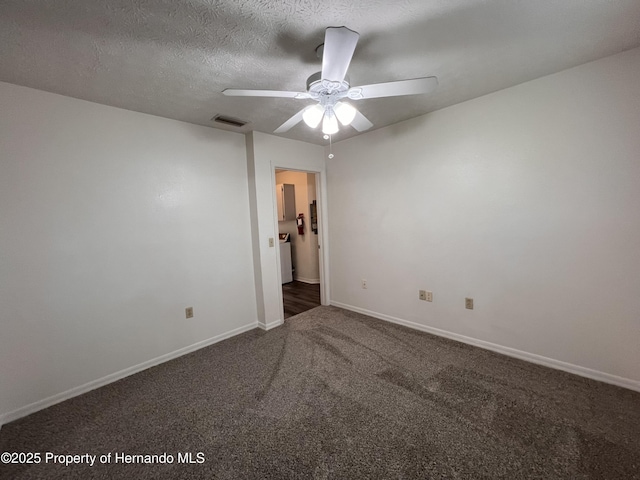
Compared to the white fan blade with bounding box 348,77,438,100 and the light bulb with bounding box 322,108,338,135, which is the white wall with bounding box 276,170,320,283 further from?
the white fan blade with bounding box 348,77,438,100

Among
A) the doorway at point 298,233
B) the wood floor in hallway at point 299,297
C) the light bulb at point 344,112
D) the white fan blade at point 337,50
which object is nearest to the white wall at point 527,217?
the wood floor in hallway at point 299,297

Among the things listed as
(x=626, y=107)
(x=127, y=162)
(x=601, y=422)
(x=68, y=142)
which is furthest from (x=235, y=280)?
(x=626, y=107)

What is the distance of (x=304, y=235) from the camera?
5.39 m

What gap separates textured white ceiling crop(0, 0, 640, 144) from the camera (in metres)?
1.31

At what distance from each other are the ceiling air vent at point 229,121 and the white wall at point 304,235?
7.47ft

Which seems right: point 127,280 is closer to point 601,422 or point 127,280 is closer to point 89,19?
point 89,19

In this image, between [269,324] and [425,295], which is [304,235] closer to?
[269,324]

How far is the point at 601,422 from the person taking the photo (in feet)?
5.43

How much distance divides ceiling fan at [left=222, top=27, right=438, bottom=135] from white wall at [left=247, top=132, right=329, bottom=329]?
4.16 feet

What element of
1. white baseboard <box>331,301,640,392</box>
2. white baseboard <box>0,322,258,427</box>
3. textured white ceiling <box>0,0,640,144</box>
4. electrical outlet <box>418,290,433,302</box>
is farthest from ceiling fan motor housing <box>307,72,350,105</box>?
white baseboard <box>0,322,258,427</box>

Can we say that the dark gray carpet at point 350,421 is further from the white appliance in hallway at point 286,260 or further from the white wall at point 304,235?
the white appliance in hallway at point 286,260

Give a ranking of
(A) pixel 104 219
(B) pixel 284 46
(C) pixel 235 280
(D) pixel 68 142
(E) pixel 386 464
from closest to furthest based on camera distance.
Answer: (E) pixel 386 464, (B) pixel 284 46, (D) pixel 68 142, (A) pixel 104 219, (C) pixel 235 280

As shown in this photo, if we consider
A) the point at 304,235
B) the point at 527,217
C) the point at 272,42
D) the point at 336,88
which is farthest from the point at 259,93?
the point at 304,235

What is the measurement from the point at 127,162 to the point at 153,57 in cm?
109
